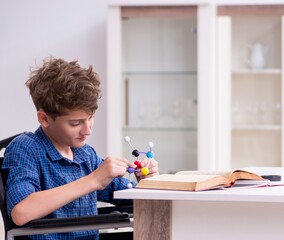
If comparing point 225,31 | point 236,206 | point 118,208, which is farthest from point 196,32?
point 236,206

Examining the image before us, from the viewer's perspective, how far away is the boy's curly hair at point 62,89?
1867mm

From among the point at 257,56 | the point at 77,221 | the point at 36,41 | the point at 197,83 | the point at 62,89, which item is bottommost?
the point at 77,221

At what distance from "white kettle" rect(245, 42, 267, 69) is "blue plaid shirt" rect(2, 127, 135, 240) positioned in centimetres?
266

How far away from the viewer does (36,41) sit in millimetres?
4660

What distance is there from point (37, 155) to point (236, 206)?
61 centimetres

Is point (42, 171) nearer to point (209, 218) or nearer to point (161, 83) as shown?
→ point (209, 218)

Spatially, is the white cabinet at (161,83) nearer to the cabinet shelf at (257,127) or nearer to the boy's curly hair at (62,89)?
the cabinet shelf at (257,127)

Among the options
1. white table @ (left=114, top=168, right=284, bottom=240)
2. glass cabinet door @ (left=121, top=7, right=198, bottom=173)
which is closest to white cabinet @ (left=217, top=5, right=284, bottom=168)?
glass cabinet door @ (left=121, top=7, right=198, bottom=173)

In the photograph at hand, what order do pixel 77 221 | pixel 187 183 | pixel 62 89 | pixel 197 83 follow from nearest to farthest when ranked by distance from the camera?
1. pixel 187 183
2. pixel 77 221
3. pixel 62 89
4. pixel 197 83

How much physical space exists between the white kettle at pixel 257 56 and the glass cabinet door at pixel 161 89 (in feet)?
1.65

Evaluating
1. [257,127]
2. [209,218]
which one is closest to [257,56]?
[257,127]

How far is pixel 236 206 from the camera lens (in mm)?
1571

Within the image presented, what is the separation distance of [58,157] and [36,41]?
113 inches

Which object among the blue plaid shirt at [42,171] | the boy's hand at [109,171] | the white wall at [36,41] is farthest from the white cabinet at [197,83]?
the boy's hand at [109,171]
